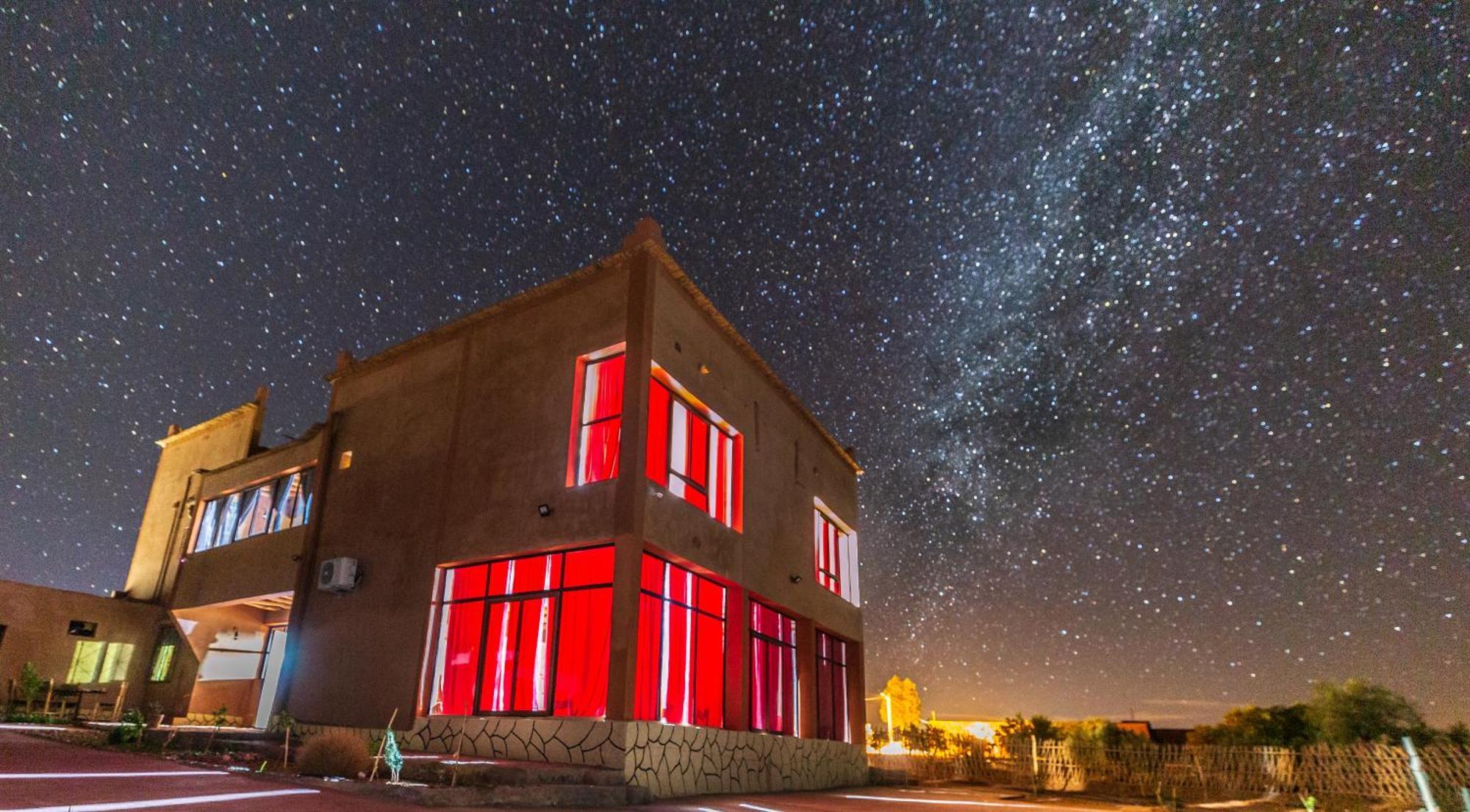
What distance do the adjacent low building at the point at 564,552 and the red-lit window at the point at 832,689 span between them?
120 millimetres

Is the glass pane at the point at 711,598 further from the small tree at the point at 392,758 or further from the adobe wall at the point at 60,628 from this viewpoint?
the adobe wall at the point at 60,628

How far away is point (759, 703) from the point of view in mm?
14883

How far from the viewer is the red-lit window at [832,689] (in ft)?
57.6

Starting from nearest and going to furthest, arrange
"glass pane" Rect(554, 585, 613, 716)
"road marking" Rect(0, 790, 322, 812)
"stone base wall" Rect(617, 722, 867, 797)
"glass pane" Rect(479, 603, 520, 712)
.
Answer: "road marking" Rect(0, 790, 322, 812), "stone base wall" Rect(617, 722, 867, 797), "glass pane" Rect(554, 585, 613, 716), "glass pane" Rect(479, 603, 520, 712)

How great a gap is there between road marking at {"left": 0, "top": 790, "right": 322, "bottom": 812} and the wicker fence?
17.3 metres

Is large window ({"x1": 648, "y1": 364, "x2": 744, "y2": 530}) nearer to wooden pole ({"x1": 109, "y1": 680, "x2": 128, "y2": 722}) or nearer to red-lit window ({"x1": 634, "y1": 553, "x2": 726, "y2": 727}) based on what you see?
red-lit window ({"x1": 634, "y1": 553, "x2": 726, "y2": 727})

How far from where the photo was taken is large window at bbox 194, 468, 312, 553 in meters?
17.1

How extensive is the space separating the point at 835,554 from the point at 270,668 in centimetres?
1368

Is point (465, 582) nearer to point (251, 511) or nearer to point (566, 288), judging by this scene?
point (566, 288)

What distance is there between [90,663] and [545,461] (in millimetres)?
15568

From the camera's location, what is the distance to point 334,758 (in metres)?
9.28

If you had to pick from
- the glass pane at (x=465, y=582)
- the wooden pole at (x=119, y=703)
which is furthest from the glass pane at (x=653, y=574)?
the wooden pole at (x=119, y=703)

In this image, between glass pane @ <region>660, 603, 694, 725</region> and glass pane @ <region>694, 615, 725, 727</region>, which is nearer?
glass pane @ <region>660, 603, 694, 725</region>

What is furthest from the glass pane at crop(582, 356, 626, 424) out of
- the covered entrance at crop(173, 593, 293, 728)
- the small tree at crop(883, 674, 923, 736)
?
the small tree at crop(883, 674, 923, 736)
